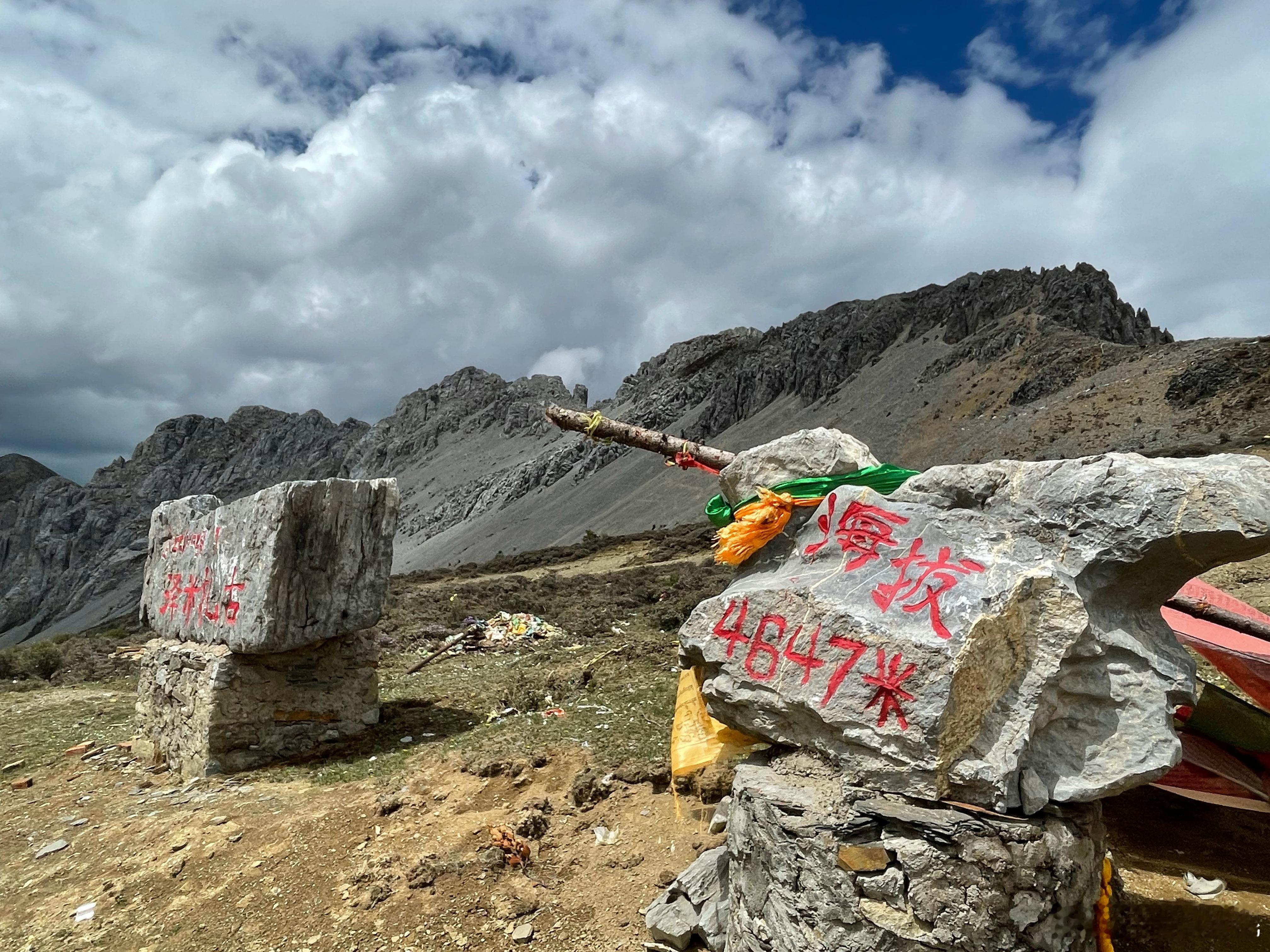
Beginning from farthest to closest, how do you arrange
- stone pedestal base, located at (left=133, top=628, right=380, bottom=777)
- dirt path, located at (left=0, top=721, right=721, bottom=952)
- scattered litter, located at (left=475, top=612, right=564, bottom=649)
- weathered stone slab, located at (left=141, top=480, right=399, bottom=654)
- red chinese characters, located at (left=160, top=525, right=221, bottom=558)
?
scattered litter, located at (left=475, top=612, right=564, bottom=649), red chinese characters, located at (left=160, top=525, right=221, bottom=558), stone pedestal base, located at (left=133, top=628, right=380, bottom=777), weathered stone slab, located at (left=141, top=480, right=399, bottom=654), dirt path, located at (left=0, top=721, right=721, bottom=952)

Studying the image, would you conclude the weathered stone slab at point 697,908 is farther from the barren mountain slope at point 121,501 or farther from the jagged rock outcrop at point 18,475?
the jagged rock outcrop at point 18,475

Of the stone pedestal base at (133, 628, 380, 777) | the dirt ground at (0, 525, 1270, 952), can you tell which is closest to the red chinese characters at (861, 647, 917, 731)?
the dirt ground at (0, 525, 1270, 952)

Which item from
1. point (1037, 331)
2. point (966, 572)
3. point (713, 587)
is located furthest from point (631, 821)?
point (1037, 331)

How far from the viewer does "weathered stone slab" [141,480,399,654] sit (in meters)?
5.98

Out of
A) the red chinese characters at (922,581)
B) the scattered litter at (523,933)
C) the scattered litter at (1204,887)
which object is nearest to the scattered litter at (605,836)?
the scattered litter at (523,933)

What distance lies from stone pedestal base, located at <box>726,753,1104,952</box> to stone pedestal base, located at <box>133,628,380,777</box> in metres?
5.27

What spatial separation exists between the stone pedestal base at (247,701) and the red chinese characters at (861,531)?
17.8ft

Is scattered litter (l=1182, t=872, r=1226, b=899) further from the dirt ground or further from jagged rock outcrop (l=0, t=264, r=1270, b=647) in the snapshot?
jagged rock outcrop (l=0, t=264, r=1270, b=647)

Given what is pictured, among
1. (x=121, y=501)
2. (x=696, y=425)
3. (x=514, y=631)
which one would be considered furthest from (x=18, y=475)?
(x=514, y=631)

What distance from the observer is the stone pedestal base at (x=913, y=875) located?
7.94ft

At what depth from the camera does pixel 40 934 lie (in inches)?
160

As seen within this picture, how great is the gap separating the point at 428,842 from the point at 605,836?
116 cm

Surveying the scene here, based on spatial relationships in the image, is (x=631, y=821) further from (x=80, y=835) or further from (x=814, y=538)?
(x=80, y=835)

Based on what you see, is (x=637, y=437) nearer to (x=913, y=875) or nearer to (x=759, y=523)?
(x=759, y=523)
